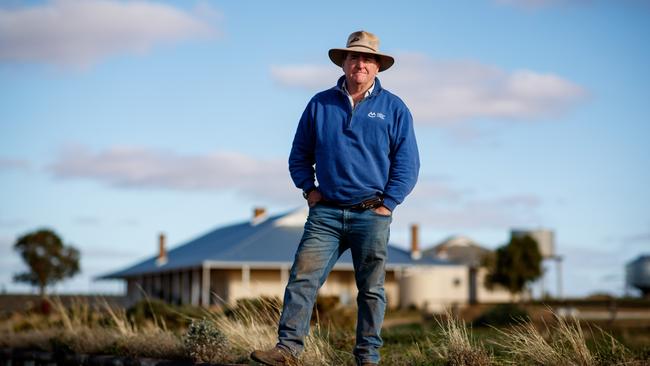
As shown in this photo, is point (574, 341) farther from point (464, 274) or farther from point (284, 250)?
point (464, 274)

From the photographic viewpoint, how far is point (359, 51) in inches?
267

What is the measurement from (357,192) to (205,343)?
2377mm

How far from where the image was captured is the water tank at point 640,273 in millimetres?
67312

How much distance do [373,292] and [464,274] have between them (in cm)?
5108

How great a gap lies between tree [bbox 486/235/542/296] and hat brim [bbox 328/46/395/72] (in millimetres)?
50906

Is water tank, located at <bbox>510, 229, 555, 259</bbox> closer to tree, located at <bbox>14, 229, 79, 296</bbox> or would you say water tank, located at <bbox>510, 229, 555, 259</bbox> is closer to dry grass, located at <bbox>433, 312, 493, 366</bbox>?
tree, located at <bbox>14, 229, 79, 296</bbox>

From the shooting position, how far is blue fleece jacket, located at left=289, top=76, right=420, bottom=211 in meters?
6.72

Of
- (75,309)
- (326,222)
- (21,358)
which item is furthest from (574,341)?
(75,309)

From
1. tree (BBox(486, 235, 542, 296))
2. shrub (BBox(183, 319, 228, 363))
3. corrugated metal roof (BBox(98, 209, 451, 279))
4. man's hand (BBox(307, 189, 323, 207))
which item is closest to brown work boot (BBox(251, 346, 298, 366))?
man's hand (BBox(307, 189, 323, 207))

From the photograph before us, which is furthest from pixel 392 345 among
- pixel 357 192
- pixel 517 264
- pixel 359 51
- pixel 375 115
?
pixel 517 264

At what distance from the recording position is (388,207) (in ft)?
22.0

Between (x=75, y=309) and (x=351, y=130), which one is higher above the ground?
(x=351, y=130)

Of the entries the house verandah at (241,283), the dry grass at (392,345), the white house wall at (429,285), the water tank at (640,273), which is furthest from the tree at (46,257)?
the dry grass at (392,345)

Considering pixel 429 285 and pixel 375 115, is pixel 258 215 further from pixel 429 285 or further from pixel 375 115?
pixel 375 115
